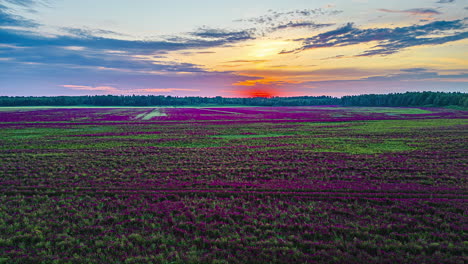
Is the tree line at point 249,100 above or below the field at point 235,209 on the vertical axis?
above

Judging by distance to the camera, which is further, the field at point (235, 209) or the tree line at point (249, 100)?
the tree line at point (249, 100)

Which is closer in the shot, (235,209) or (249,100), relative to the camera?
(235,209)

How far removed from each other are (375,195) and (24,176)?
19.6 m

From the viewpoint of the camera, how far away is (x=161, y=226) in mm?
9039

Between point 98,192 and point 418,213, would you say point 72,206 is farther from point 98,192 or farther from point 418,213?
point 418,213

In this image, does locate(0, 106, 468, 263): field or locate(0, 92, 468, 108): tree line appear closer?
locate(0, 106, 468, 263): field

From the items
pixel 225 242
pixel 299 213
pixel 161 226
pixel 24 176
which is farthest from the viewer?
pixel 24 176

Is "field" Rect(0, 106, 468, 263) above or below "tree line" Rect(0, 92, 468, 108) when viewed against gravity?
below

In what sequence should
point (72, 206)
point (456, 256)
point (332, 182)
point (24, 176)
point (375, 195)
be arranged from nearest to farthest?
point (456, 256)
point (72, 206)
point (375, 195)
point (332, 182)
point (24, 176)

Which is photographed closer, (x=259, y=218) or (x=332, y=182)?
(x=259, y=218)

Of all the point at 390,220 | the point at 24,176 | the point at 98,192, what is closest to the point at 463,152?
the point at 390,220

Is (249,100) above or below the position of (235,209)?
above

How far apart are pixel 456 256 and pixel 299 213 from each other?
471 cm

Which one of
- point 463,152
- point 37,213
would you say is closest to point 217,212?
point 37,213
